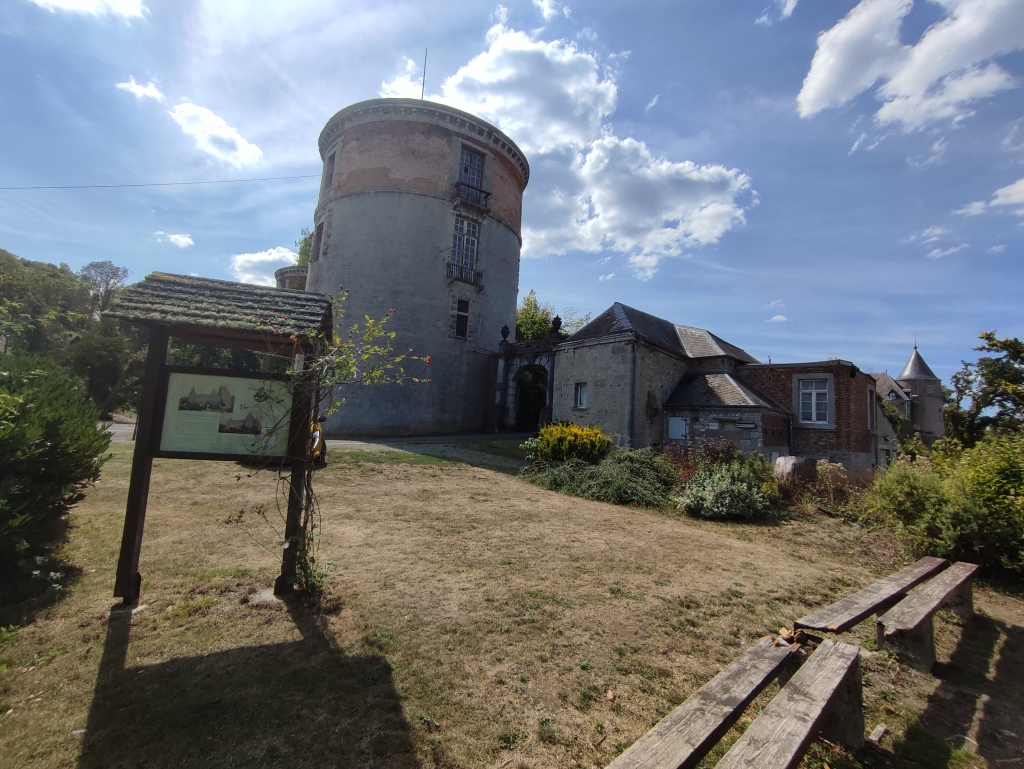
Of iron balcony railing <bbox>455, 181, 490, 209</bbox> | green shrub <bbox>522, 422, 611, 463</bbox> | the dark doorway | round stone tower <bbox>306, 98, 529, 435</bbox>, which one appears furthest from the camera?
the dark doorway

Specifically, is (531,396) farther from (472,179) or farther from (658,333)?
(472,179)

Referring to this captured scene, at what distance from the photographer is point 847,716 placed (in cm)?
303

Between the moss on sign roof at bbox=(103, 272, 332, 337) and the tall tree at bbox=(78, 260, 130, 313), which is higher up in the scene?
the tall tree at bbox=(78, 260, 130, 313)

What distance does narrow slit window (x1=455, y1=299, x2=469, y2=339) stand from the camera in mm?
23078

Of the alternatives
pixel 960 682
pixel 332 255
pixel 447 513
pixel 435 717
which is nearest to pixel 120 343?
pixel 332 255

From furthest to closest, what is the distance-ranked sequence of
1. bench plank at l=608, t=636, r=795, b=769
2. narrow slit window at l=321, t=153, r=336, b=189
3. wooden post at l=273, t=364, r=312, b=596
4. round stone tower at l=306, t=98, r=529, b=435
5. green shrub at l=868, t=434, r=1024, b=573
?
narrow slit window at l=321, t=153, r=336, b=189 < round stone tower at l=306, t=98, r=529, b=435 < green shrub at l=868, t=434, r=1024, b=573 < wooden post at l=273, t=364, r=312, b=596 < bench plank at l=608, t=636, r=795, b=769

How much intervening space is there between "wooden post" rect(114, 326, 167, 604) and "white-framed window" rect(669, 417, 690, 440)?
1479cm

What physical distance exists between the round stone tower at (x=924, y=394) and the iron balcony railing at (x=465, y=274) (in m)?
38.7

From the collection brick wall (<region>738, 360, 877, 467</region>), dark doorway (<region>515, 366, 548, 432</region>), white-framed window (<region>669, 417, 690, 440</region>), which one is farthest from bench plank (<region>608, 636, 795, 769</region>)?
dark doorway (<region>515, 366, 548, 432</region>)

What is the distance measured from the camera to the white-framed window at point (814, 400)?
16.4 m

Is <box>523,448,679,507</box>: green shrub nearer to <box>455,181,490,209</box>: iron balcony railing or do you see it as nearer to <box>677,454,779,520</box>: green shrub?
<box>677,454,779,520</box>: green shrub

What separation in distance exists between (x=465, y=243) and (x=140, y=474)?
2007cm

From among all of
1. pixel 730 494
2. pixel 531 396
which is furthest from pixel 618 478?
pixel 531 396

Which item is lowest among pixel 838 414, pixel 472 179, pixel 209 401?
pixel 209 401
